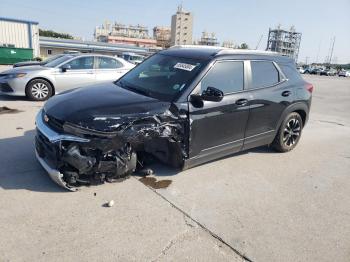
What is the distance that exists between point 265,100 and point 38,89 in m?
6.87

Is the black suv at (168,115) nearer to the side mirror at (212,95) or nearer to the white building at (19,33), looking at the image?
the side mirror at (212,95)

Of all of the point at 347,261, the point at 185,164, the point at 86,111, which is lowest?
the point at 347,261

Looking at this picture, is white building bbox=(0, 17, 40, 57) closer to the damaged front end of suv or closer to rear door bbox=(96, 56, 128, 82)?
rear door bbox=(96, 56, 128, 82)

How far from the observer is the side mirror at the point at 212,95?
4.02m

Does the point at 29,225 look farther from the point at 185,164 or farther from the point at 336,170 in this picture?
the point at 336,170

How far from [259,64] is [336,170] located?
86.7 inches

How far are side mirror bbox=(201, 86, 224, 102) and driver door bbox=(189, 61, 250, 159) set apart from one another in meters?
0.14

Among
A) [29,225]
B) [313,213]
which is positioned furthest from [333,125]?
[29,225]

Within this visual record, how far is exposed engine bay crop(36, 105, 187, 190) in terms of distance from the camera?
3506mm

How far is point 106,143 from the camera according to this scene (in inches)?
142

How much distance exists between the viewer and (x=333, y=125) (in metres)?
8.91

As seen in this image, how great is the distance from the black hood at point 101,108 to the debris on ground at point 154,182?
948mm

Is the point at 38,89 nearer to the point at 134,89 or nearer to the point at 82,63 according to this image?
the point at 82,63

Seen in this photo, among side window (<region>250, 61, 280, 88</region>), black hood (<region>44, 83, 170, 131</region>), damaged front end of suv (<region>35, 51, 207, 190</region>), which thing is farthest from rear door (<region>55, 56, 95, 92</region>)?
side window (<region>250, 61, 280, 88</region>)
